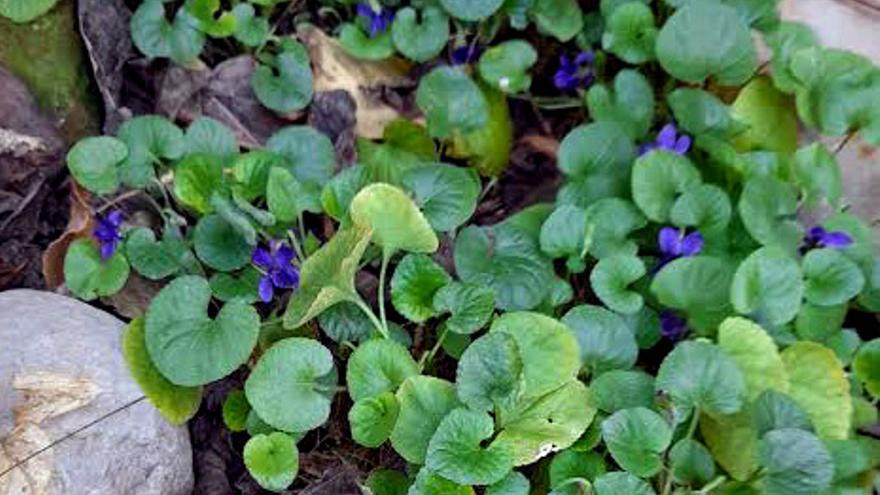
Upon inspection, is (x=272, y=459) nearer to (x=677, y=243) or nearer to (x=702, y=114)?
(x=677, y=243)

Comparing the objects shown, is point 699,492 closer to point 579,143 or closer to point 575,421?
point 575,421

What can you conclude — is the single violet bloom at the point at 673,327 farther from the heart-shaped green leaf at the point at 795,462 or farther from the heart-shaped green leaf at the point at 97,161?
the heart-shaped green leaf at the point at 97,161

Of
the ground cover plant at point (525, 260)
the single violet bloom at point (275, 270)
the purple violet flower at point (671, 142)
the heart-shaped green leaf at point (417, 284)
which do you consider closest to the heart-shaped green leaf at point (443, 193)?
the ground cover plant at point (525, 260)

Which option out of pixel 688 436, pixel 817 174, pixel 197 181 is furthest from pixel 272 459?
pixel 817 174

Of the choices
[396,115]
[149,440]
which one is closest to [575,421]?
[149,440]

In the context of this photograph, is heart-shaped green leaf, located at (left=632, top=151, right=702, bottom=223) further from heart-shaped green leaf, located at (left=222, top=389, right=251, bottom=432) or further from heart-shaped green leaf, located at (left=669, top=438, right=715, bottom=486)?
heart-shaped green leaf, located at (left=222, top=389, right=251, bottom=432)

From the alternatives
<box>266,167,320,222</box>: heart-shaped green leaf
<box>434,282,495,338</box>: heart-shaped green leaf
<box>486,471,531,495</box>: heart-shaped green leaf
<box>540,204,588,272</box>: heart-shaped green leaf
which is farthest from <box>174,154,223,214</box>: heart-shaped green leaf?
<box>486,471,531,495</box>: heart-shaped green leaf
